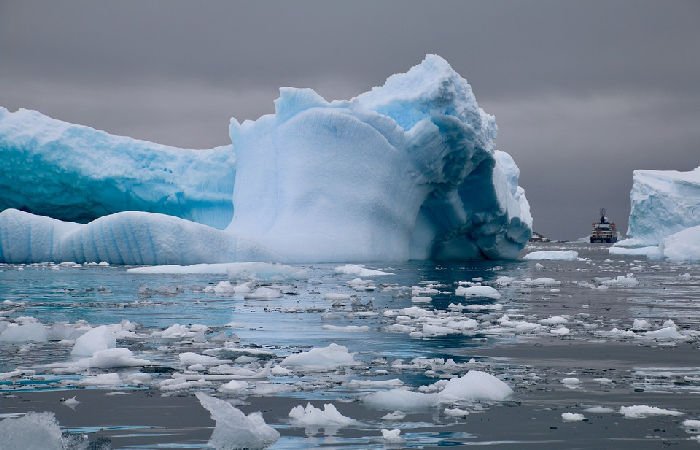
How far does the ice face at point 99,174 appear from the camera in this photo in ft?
77.9

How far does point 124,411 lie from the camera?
13.4ft

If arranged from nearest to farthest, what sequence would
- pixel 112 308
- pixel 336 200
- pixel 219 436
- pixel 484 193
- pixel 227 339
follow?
pixel 219 436, pixel 227 339, pixel 112 308, pixel 336 200, pixel 484 193

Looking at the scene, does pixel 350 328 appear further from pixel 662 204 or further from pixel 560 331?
pixel 662 204

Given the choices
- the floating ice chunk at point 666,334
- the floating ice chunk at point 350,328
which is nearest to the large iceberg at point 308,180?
the floating ice chunk at point 350,328

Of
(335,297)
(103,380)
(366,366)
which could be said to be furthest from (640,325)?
(103,380)

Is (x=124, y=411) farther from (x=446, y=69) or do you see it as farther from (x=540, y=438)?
(x=446, y=69)

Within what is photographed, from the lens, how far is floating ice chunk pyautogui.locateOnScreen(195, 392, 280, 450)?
135 inches

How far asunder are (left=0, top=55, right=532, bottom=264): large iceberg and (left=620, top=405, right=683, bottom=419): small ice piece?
14.9 m

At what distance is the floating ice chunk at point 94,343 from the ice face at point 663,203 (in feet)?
137

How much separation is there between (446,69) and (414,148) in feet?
7.05

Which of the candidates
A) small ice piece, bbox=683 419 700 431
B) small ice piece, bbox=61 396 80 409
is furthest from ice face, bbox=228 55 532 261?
small ice piece, bbox=683 419 700 431

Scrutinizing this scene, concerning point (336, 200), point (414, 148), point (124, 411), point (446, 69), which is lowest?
point (124, 411)

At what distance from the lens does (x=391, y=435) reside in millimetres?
3648

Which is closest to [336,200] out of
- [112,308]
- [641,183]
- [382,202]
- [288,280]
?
[382,202]
